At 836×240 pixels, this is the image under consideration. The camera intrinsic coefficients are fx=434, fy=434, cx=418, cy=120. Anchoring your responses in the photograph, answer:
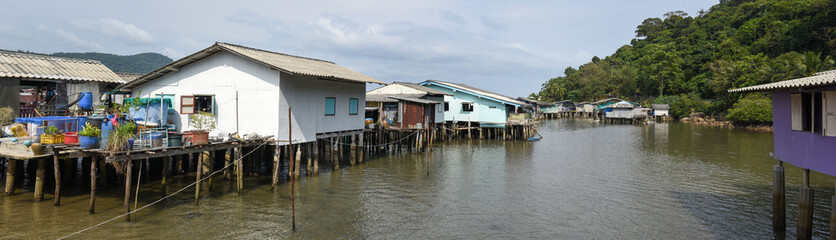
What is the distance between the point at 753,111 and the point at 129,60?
100895 mm

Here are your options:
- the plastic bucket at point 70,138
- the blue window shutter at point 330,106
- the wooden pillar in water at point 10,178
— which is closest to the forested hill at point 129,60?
the blue window shutter at point 330,106

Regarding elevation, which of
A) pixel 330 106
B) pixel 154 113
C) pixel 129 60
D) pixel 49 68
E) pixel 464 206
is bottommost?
pixel 464 206

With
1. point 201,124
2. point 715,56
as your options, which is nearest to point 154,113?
point 201,124

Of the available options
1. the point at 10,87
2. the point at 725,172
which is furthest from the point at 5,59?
the point at 725,172

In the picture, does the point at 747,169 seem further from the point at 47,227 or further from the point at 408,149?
the point at 47,227

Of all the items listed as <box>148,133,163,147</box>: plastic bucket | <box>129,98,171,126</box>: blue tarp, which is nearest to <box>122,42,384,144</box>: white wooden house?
A: <box>129,98,171,126</box>: blue tarp

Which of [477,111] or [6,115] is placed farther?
[477,111]

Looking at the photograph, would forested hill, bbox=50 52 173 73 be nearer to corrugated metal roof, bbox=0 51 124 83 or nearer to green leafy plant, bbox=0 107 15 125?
corrugated metal roof, bbox=0 51 124 83

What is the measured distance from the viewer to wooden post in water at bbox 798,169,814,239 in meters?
9.31

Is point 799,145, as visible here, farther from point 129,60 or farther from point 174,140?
point 129,60

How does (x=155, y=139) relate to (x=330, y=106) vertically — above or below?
below

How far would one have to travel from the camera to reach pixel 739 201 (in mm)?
14406

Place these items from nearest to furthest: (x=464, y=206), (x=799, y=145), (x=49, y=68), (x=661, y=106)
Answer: (x=799, y=145), (x=464, y=206), (x=49, y=68), (x=661, y=106)

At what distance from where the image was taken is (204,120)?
1534 cm
